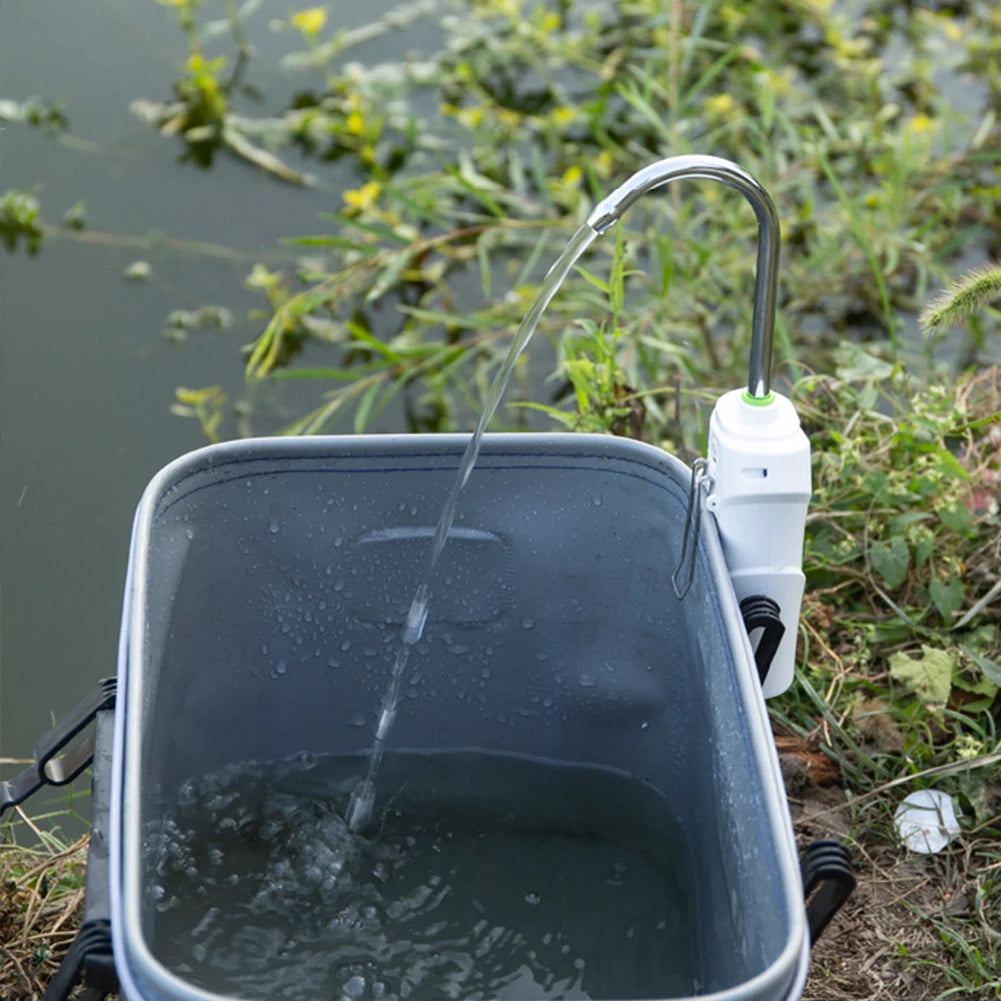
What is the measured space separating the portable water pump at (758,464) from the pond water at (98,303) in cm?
114

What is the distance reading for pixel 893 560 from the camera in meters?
1.65

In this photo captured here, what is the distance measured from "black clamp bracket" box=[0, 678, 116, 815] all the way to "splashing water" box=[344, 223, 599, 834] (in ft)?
0.99

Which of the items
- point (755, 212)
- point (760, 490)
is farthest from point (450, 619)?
point (755, 212)

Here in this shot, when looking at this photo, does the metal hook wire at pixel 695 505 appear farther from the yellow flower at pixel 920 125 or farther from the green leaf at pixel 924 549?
the yellow flower at pixel 920 125

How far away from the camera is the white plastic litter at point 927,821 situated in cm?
148

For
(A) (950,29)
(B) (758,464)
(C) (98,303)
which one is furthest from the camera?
(A) (950,29)

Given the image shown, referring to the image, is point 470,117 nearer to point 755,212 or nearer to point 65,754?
point 755,212

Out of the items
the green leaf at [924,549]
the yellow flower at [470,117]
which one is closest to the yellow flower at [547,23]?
the yellow flower at [470,117]

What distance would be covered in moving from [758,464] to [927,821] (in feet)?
2.03

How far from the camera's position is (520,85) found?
3152 mm

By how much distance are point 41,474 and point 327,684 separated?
3.65ft

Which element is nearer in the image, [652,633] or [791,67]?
[652,633]

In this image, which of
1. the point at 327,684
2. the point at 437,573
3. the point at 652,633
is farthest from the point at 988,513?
the point at 327,684

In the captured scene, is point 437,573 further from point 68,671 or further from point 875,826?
point 68,671
